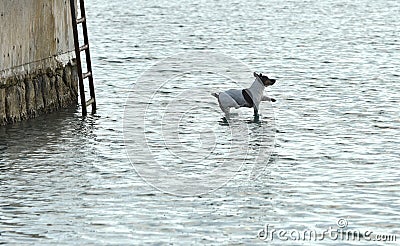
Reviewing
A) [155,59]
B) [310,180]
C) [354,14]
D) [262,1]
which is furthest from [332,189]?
[262,1]

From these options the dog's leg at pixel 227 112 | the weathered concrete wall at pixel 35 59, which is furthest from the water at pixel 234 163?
the weathered concrete wall at pixel 35 59

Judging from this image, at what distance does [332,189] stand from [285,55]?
20872mm

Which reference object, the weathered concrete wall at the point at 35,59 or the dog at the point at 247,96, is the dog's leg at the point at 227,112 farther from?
the weathered concrete wall at the point at 35,59

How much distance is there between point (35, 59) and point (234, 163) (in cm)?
540

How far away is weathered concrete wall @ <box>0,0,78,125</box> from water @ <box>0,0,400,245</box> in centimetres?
41

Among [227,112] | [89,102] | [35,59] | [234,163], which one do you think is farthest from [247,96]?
[35,59]

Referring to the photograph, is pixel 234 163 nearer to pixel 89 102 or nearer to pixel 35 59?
pixel 35 59

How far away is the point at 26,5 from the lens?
21.4m

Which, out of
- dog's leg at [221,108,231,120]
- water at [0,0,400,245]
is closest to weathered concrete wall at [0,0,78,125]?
water at [0,0,400,245]

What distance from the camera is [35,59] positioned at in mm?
22062

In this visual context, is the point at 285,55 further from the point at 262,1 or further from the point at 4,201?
the point at 262,1

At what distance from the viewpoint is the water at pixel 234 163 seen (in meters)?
14.5

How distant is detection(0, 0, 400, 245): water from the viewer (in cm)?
1448

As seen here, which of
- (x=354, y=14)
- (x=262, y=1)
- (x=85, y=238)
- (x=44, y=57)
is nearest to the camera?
(x=85, y=238)
